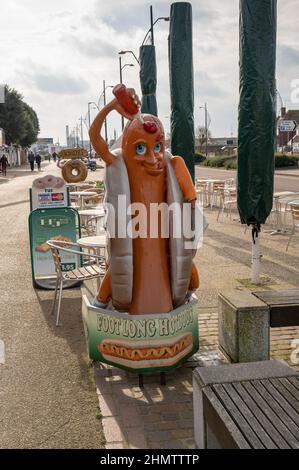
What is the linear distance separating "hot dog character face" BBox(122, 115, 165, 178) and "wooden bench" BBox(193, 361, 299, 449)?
5.93 ft

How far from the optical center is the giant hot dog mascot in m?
4.31

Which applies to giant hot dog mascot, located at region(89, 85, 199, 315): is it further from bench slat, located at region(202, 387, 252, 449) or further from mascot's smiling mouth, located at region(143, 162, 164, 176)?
bench slat, located at region(202, 387, 252, 449)

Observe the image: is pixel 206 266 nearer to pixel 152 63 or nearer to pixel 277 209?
pixel 277 209

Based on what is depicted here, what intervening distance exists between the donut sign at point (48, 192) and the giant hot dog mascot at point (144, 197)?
156 inches

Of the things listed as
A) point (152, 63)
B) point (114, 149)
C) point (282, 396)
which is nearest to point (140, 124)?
point (114, 149)

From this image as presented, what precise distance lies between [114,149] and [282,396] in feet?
8.26

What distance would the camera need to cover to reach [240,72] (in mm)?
6500

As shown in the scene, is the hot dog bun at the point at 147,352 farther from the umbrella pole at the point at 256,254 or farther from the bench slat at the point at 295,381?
the umbrella pole at the point at 256,254

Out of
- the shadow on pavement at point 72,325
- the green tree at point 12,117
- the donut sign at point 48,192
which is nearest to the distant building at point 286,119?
the green tree at point 12,117

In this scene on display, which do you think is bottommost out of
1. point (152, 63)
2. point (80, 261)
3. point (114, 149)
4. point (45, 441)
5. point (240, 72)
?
point (45, 441)

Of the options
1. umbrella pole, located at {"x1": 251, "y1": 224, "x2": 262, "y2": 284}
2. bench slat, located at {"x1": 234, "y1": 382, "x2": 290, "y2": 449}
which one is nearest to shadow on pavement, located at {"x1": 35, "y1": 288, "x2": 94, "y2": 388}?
bench slat, located at {"x1": 234, "y1": 382, "x2": 290, "y2": 449}

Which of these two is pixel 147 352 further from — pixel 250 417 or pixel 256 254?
pixel 256 254

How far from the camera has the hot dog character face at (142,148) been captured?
4336 mm

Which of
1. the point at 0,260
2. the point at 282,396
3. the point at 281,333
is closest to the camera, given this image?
the point at 282,396
